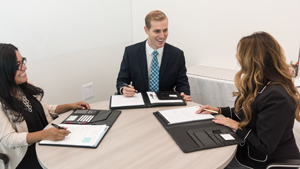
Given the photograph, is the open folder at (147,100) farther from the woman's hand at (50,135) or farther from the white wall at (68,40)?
the white wall at (68,40)

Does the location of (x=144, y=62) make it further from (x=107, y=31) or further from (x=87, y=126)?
(x=107, y=31)

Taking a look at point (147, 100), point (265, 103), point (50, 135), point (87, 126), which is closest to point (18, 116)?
point (50, 135)

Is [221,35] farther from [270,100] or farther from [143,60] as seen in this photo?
[270,100]

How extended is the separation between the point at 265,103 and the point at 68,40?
7.00 feet

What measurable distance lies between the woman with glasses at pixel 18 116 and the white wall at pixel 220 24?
2.03 meters

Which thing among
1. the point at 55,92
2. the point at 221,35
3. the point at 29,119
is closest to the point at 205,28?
the point at 221,35

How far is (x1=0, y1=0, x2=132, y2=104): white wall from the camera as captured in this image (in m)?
2.21

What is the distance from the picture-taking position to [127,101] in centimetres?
183

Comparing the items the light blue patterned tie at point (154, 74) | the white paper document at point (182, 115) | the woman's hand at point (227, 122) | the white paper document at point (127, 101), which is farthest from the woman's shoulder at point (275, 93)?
the light blue patterned tie at point (154, 74)

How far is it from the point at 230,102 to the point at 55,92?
189 centimetres

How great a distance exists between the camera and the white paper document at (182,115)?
154cm

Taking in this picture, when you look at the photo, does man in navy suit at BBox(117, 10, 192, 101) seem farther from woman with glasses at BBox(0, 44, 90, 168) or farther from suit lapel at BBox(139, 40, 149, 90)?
woman with glasses at BBox(0, 44, 90, 168)

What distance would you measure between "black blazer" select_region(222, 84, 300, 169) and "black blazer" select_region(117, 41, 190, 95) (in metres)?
0.90

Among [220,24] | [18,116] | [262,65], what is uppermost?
[220,24]
